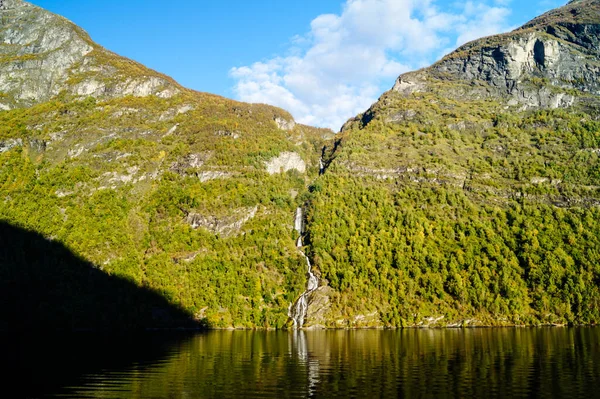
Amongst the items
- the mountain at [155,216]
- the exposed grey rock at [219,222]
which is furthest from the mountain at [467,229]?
the exposed grey rock at [219,222]

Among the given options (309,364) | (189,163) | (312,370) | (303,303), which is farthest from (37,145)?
(312,370)

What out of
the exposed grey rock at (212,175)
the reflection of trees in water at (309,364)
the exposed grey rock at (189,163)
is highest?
the exposed grey rock at (189,163)

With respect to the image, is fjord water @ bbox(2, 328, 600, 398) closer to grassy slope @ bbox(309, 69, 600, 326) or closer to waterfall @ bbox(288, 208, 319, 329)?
grassy slope @ bbox(309, 69, 600, 326)

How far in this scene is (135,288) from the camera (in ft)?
431

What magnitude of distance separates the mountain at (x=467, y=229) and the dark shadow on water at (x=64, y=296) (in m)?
52.0

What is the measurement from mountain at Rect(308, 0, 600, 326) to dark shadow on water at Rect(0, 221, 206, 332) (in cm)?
5205

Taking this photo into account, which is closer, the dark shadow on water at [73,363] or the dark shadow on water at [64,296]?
the dark shadow on water at [73,363]

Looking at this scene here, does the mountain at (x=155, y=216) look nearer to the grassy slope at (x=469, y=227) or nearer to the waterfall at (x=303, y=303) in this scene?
the waterfall at (x=303, y=303)

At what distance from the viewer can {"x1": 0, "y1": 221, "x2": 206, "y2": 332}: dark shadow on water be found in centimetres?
11494

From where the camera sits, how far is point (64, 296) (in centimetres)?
12094

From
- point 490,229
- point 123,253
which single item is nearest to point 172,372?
point 123,253

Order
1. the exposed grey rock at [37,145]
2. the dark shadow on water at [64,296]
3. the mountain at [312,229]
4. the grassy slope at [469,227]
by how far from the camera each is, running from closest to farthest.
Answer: the dark shadow on water at [64,296] → the grassy slope at [469,227] → the mountain at [312,229] → the exposed grey rock at [37,145]

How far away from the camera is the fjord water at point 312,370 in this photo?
39281 mm

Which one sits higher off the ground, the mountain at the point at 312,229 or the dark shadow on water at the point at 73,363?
the mountain at the point at 312,229
